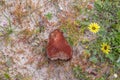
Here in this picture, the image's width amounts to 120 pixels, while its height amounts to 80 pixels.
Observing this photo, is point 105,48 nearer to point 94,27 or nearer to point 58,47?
point 94,27

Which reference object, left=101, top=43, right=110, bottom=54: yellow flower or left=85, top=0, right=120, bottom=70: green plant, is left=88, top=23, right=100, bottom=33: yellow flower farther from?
left=101, top=43, right=110, bottom=54: yellow flower

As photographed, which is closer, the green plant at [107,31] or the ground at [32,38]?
the ground at [32,38]

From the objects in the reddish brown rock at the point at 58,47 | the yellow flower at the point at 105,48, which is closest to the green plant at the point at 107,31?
the yellow flower at the point at 105,48

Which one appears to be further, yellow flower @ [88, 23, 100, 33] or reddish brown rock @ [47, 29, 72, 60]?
yellow flower @ [88, 23, 100, 33]

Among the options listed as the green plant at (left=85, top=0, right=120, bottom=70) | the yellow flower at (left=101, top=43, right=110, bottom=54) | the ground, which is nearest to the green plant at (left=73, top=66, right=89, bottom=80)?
the ground

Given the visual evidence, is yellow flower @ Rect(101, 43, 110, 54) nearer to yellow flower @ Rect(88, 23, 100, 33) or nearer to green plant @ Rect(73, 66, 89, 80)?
yellow flower @ Rect(88, 23, 100, 33)

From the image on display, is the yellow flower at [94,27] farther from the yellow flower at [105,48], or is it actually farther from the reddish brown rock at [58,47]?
the reddish brown rock at [58,47]

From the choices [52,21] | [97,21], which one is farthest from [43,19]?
[97,21]

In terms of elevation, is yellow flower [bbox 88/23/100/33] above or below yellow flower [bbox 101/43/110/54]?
above

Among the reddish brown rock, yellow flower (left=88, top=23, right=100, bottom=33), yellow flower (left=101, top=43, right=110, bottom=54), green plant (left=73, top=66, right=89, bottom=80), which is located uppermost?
yellow flower (left=88, top=23, right=100, bottom=33)
